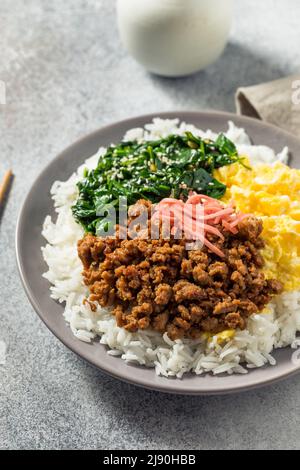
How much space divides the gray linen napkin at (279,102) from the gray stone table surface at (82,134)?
Answer: 0.64m

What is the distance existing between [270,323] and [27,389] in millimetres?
1788

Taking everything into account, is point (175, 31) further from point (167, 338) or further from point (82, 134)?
point (167, 338)

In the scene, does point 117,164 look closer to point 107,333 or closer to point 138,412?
point 107,333

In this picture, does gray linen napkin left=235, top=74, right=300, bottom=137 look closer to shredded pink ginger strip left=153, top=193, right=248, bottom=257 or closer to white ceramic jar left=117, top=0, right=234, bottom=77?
white ceramic jar left=117, top=0, right=234, bottom=77

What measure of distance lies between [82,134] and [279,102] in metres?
A: 2.04

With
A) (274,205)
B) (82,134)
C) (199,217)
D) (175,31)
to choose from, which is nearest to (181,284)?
(199,217)

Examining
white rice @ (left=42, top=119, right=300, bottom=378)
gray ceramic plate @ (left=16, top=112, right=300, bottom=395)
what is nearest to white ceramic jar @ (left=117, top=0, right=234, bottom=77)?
gray ceramic plate @ (left=16, top=112, right=300, bottom=395)

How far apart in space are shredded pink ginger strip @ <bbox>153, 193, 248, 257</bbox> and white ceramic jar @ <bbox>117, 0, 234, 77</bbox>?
2358 millimetres

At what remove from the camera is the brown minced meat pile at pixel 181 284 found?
3.97m

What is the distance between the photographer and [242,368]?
3918 millimetres

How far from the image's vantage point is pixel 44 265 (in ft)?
15.1

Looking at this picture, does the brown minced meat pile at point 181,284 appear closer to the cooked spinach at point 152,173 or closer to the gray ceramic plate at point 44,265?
the gray ceramic plate at point 44,265

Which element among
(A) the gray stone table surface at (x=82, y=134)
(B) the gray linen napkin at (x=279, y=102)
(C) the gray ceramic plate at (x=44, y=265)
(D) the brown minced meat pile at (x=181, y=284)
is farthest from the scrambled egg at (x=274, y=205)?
(B) the gray linen napkin at (x=279, y=102)

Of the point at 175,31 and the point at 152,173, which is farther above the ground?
the point at 175,31
